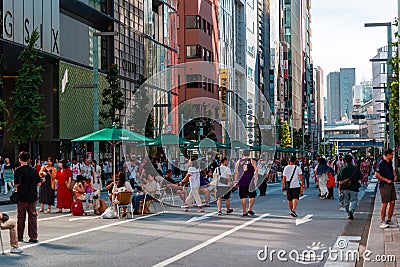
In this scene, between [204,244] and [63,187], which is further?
[63,187]

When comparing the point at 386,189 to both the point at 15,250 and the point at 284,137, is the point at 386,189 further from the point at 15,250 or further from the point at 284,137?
the point at 284,137

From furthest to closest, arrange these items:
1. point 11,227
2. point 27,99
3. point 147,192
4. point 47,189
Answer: point 27,99
point 47,189
point 147,192
point 11,227

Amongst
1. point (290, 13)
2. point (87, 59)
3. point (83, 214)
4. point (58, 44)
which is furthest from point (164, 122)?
Result: point (290, 13)

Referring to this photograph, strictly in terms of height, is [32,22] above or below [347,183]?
above

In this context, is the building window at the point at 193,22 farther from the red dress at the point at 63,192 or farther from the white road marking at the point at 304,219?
the white road marking at the point at 304,219

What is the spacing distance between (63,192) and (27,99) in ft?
52.0

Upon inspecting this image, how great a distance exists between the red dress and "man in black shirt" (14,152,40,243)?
8.62m

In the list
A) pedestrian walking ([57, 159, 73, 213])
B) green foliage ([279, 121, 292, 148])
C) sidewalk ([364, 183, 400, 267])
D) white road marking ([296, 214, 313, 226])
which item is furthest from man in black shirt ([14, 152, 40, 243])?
green foliage ([279, 121, 292, 148])

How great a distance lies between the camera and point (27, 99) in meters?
39.0

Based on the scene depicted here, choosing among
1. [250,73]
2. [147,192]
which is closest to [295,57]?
[250,73]

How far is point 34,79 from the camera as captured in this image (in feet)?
127

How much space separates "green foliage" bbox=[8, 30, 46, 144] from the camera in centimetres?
3856

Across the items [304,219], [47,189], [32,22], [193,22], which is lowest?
[304,219]

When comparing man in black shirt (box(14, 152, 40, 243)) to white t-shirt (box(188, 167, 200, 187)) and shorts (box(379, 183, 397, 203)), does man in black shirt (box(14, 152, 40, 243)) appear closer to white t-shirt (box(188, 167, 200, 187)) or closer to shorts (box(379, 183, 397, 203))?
shorts (box(379, 183, 397, 203))
